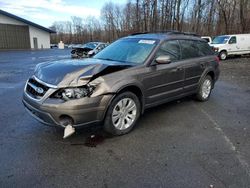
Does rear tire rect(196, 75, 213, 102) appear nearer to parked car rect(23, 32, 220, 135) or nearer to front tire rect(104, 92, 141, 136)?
parked car rect(23, 32, 220, 135)

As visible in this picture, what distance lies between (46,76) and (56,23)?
125877mm

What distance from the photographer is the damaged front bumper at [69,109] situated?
10.2 ft

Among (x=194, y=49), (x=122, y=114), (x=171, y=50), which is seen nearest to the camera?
(x=122, y=114)

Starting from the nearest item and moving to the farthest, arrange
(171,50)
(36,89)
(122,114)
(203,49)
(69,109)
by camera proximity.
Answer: (69,109) → (36,89) → (122,114) → (171,50) → (203,49)

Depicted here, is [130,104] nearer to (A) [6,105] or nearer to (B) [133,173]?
(B) [133,173]

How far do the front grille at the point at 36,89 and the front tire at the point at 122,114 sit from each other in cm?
105

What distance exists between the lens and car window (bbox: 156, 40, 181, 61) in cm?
441

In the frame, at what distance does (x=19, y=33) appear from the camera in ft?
125

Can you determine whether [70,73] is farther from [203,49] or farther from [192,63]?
[203,49]

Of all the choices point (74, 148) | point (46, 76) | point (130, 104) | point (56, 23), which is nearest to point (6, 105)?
point (46, 76)

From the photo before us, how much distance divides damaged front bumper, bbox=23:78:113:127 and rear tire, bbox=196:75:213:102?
3237mm

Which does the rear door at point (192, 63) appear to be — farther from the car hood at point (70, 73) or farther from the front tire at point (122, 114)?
the car hood at point (70, 73)

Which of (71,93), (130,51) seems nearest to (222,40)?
(130,51)

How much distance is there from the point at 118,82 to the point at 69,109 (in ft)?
2.96
